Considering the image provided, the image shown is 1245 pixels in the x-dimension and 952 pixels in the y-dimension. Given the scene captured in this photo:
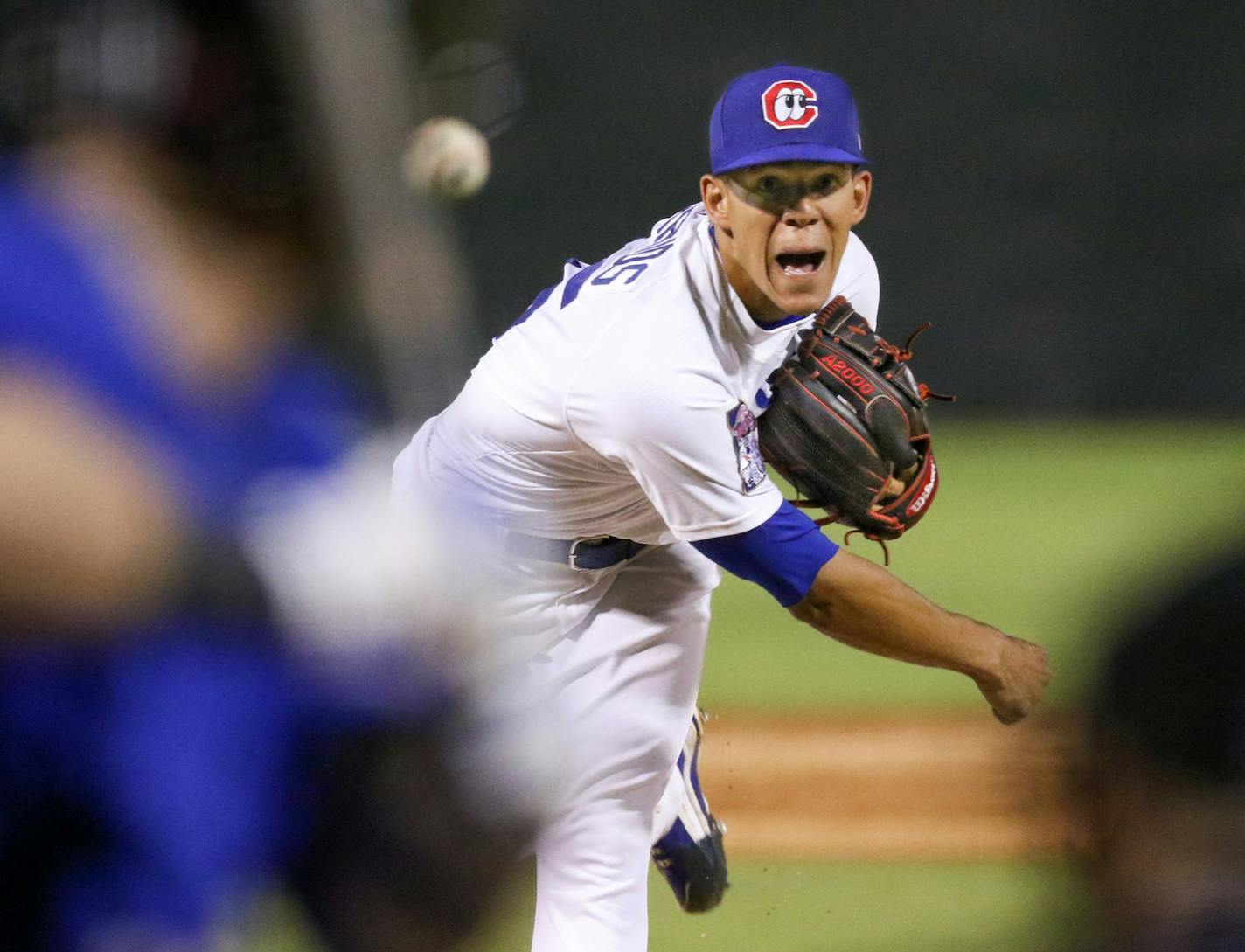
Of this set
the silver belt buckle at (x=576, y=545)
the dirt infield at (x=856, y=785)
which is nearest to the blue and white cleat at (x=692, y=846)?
the silver belt buckle at (x=576, y=545)

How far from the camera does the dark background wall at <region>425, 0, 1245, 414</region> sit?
7668 millimetres

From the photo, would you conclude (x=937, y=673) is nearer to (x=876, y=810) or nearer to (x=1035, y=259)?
(x=876, y=810)

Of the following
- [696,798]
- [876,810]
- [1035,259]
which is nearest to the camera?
[696,798]

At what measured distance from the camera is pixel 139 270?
3.45 ft

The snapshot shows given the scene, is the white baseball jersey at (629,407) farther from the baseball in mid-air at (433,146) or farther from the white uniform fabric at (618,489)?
the baseball in mid-air at (433,146)

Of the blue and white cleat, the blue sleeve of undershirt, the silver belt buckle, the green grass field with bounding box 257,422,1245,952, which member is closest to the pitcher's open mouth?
the blue sleeve of undershirt

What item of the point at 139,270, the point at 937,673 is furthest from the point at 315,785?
the point at 937,673

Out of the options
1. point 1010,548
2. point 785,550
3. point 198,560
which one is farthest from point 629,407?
point 1010,548

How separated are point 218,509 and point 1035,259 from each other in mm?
7076

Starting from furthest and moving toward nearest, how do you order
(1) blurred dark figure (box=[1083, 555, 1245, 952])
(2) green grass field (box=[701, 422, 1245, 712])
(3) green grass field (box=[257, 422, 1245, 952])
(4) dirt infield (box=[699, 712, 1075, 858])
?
(2) green grass field (box=[701, 422, 1245, 712]), (4) dirt infield (box=[699, 712, 1075, 858]), (3) green grass field (box=[257, 422, 1245, 952]), (1) blurred dark figure (box=[1083, 555, 1245, 952])

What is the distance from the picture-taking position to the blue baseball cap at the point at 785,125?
2.70 metres

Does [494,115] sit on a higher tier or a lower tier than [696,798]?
higher

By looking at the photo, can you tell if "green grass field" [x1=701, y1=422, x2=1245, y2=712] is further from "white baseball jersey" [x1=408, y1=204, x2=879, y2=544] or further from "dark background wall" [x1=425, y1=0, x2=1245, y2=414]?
"white baseball jersey" [x1=408, y1=204, x2=879, y2=544]

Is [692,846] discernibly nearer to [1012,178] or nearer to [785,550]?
[785,550]
